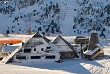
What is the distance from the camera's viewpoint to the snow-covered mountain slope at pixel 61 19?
175 m

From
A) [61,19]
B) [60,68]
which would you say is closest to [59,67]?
[60,68]

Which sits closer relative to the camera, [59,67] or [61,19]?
[59,67]

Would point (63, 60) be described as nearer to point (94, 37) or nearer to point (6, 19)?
point (94, 37)

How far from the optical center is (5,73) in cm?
4075

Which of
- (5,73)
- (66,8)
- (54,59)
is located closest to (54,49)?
(54,59)

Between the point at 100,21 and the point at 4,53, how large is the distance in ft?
417

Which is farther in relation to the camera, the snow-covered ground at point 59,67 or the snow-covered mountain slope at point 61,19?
the snow-covered mountain slope at point 61,19

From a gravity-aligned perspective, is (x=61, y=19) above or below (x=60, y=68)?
above

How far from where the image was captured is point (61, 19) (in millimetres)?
187125

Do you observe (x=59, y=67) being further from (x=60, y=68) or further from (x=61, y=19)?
(x=61, y=19)

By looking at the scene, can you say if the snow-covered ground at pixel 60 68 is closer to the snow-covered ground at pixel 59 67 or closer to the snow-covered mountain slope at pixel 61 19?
the snow-covered ground at pixel 59 67

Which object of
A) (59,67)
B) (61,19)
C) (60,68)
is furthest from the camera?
(61,19)

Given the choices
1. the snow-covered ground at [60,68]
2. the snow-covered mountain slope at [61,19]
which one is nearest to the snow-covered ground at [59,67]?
the snow-covered ground at [60,68]

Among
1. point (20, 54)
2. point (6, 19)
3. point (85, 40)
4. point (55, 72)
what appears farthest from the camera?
point (6, 19)
